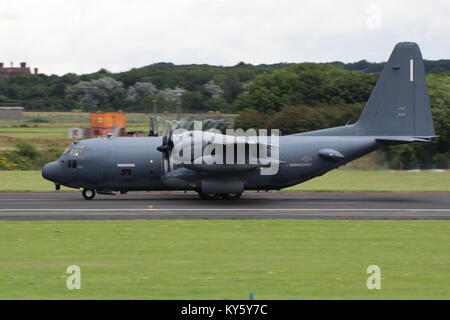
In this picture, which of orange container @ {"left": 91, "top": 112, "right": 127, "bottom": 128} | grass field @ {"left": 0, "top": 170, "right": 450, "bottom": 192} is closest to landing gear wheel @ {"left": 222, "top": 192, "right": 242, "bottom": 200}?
grass field @ {"left": 0, "top": 170, "right": 450, "bottom": 192}

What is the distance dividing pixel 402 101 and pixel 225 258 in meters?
17.0

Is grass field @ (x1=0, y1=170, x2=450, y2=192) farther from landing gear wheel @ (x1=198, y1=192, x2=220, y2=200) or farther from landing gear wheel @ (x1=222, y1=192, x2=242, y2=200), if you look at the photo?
landing gear wheel @ (x1=198, y1=192, x2=220, y2=200)

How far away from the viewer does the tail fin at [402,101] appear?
30141 mm

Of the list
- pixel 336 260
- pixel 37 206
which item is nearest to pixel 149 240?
pixel 336 260

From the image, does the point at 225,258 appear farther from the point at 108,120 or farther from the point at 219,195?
the point at 108,120

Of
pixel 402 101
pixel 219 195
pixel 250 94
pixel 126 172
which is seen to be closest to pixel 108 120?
pixel 250 94

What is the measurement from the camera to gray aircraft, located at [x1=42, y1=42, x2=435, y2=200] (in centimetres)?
2912

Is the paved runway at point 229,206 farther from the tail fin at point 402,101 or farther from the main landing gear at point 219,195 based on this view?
the tail fin at point 402,101

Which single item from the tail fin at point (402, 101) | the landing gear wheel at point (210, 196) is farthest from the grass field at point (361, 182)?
the landing gear wheel at point (210, 196)

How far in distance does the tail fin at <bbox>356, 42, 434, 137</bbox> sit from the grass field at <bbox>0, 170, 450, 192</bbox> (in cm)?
554

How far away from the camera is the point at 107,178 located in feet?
97.5

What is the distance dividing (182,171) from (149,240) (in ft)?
33.9
